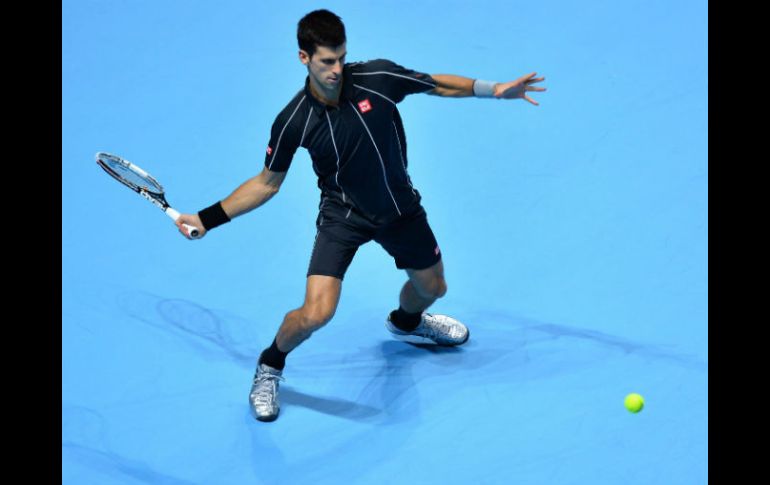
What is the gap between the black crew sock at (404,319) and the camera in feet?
17.7

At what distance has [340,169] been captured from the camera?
15.5 ft

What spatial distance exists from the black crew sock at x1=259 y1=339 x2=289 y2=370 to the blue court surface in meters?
0.22

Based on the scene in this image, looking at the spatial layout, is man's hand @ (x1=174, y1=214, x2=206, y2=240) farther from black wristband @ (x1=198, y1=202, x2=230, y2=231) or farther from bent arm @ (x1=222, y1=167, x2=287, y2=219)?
bent arm @ (x1=222, y1=167, x2=287, y2=219)

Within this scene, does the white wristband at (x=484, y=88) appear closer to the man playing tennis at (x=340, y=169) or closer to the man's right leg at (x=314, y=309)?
the man playing tennis at (x=340, y=169)

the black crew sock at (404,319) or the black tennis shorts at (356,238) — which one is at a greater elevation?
the black tennis shorts at (356,238)

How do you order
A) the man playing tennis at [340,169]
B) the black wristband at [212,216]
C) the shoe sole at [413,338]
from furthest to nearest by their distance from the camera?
1. the shoe sole at [413,338]
2. the black wristband at [212,216]
3. the man playing tennis at [340,169]

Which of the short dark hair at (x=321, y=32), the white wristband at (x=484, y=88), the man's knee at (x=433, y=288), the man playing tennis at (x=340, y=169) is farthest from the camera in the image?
the man's knee at (x=433, y=288)

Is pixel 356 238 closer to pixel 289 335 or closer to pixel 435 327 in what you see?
pixel 289 335

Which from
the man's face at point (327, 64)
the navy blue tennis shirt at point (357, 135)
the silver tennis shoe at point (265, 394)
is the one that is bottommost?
the silver tennis shoe at point (265, 394)

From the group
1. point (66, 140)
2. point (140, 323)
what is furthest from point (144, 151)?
point (140, 323)

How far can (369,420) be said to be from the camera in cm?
496

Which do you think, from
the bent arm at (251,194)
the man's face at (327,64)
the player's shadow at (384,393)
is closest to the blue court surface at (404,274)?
the player's shadow at (384,393)

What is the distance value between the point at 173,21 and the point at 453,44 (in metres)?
2.33

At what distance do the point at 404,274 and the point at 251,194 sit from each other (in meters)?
1.61
